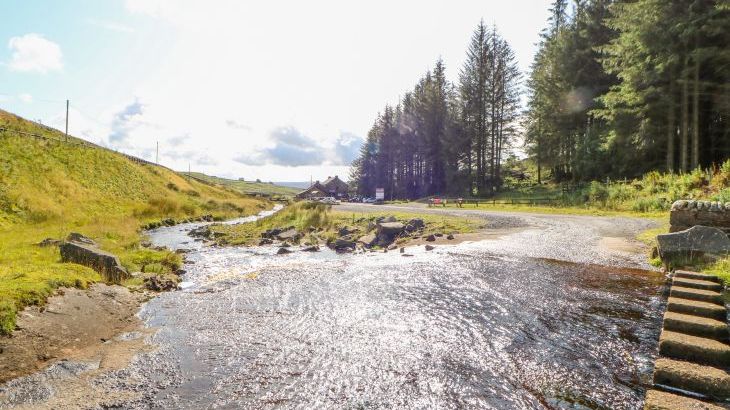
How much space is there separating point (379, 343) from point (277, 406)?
2.52 metres

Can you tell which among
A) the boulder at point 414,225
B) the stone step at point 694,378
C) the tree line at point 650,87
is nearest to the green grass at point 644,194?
the tree line at point 650,87

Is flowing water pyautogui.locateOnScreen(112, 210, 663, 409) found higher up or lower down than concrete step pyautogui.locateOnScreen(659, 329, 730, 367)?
lower down

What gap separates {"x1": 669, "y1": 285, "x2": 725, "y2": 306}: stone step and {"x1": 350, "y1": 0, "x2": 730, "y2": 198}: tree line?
23.2 m

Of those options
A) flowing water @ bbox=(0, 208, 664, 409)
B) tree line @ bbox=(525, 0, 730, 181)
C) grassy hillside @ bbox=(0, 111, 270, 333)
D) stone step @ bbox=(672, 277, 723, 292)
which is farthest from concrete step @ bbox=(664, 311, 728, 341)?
tree line @ bbox=(525, 0, 730, 181)

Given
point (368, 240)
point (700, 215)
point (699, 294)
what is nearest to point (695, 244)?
point (700, 215)

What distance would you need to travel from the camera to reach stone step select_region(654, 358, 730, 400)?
4.39 metres

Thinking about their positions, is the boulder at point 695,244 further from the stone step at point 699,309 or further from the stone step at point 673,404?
the stone step at point 673,404

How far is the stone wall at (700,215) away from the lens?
38.7 feet

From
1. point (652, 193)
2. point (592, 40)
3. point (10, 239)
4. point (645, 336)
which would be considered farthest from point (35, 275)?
point (592, 40)

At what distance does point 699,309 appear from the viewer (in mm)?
6172

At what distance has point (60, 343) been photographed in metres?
7.02

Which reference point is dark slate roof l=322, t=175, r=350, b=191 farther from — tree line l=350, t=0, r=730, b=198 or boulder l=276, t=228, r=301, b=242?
boulder l=276, t=228, r=301, b=242

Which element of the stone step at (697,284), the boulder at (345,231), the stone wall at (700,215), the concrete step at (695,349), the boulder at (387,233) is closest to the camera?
the concrete step at (695,349)

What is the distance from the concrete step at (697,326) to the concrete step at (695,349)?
0.21 m
